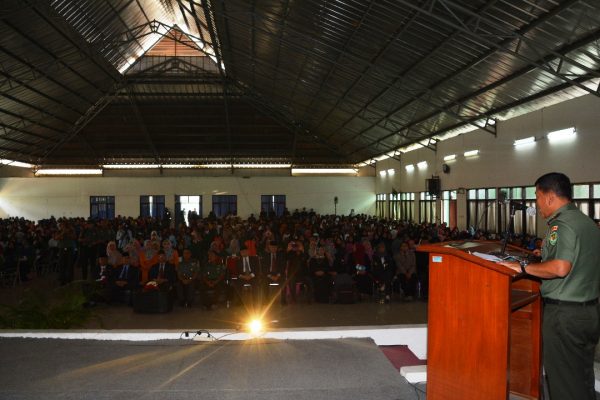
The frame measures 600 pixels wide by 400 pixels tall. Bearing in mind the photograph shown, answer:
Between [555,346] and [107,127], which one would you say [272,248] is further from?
[107,127]

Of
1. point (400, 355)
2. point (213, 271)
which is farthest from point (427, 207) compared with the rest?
point (400, 355)

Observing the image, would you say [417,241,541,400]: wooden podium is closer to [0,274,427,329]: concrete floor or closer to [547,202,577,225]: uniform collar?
[547,202,577,225]: uniform collar

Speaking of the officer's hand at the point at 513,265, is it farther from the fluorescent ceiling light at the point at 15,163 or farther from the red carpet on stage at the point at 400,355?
the fluorescent ceiling light at the point at 15,163

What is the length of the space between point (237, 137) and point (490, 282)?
28.2m

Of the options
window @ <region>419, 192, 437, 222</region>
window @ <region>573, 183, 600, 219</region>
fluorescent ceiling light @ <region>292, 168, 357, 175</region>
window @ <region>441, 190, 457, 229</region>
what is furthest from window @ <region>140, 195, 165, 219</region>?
window @ <region>573, 183, 600, 219</region>

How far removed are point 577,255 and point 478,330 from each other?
0.61 metres

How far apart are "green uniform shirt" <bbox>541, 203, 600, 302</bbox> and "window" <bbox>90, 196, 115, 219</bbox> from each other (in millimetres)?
32360

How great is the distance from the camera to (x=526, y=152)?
1345 cm

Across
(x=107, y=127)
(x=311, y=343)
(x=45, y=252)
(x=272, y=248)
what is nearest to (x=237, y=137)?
(x=107, y=127)

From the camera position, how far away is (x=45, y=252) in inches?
548

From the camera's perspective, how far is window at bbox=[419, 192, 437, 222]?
70.2ft

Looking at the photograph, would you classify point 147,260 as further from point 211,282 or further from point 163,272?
point 211,282

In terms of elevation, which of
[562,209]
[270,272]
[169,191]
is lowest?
[270,272]

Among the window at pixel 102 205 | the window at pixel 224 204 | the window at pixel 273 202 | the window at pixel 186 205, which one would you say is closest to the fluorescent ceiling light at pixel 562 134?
the window at pixel 273 202
